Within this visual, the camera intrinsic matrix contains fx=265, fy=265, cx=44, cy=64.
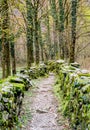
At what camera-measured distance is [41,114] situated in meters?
8.09

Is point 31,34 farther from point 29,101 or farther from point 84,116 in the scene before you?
point 84,116

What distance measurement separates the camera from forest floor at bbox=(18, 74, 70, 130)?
23.1ft

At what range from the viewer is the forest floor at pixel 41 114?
704cm

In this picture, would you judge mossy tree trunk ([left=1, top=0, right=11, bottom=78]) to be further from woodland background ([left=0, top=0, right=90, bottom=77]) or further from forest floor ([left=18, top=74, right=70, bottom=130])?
forest floor ([left=18, top=74, right=70, bottom=130])

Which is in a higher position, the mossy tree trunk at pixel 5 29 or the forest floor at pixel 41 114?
the mossy tree trunk at pixel 5 29

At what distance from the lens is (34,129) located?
6.81 metres

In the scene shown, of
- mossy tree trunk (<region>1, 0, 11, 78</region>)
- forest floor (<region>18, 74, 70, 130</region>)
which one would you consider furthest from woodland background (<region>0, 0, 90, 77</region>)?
forest floor (<region>18, 74, 70, 130</region>)

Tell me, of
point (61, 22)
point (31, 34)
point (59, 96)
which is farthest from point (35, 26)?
point (59, 96)

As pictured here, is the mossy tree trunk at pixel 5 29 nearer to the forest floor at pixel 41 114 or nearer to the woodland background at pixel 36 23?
the woodland background at pixel 36 23

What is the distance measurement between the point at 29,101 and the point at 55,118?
7.03 ft

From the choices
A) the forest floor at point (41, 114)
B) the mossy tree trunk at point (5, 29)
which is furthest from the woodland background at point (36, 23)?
the forest floor at point (41, 114)

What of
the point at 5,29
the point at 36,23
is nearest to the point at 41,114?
the point at 5,29

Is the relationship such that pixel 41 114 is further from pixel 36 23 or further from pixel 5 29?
pixel 36 23

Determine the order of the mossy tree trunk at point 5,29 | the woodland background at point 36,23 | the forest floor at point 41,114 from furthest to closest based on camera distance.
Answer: the woodland background at point 36,23
the mossy tree trunk at point 5,29
the forest floor at point 41,114
